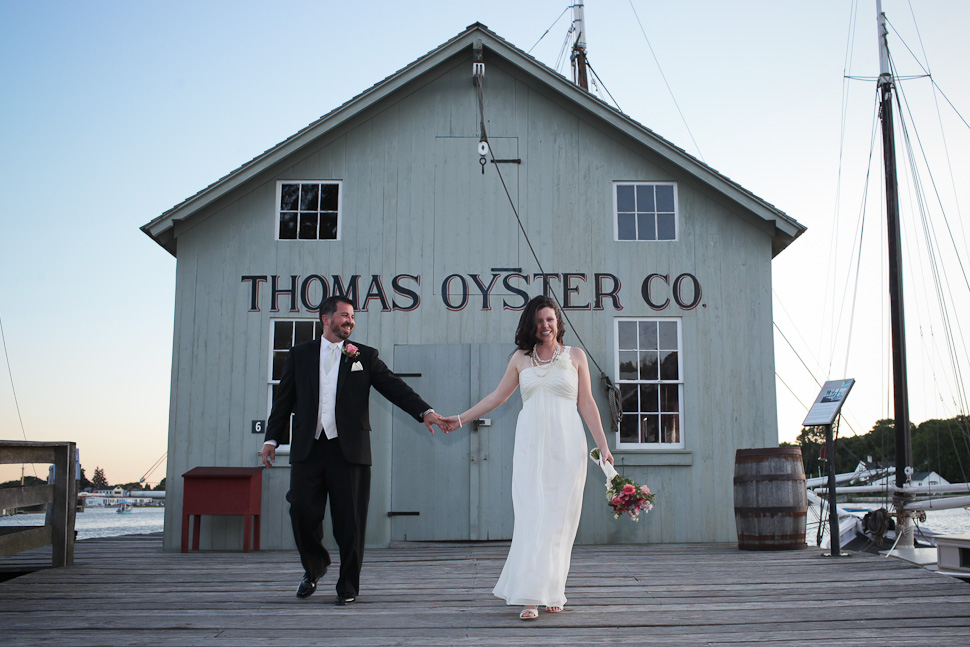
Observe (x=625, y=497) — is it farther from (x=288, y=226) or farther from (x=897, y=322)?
(x=897, y=322)

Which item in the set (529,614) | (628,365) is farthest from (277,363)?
(529,614)

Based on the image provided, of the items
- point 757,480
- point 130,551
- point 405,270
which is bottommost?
point 130,551

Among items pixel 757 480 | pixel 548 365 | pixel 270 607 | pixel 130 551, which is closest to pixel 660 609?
pixel 548 365

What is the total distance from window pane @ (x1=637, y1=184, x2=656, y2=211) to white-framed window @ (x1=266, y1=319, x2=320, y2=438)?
4317 millimetres

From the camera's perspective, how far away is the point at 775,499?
8.62m

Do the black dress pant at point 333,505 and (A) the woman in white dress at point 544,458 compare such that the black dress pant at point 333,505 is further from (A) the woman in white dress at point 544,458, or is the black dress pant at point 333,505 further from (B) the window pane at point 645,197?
(B) the window pane at point 645,197

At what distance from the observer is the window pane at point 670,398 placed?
10.4 m

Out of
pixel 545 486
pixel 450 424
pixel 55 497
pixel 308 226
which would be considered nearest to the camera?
pixel 545 486

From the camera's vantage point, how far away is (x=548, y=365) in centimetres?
576

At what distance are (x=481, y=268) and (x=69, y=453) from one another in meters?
5.00

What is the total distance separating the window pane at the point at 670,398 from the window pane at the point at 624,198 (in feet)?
7.56

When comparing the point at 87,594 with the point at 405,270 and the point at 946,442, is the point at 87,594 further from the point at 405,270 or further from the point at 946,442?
the point at 946,442

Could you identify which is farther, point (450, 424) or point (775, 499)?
point (775, 499)

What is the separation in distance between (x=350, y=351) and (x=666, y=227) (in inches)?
234
